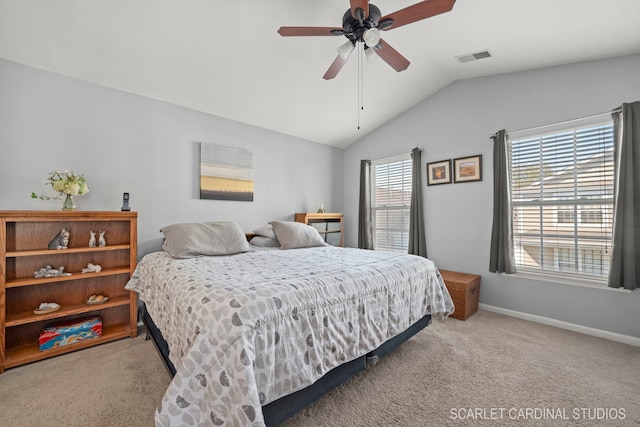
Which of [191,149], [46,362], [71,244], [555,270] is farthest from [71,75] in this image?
[555,270]

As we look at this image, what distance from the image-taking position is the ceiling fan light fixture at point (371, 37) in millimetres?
1801

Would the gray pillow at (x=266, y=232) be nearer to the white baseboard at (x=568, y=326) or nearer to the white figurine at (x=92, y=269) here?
the white figurine at (x=92, y=269)

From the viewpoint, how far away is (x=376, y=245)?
180 inches

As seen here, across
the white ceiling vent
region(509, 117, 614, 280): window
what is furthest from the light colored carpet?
the white ceiling vent

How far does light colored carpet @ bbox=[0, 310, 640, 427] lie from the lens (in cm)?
154

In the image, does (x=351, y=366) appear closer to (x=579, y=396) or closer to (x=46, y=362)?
(x=579, y=396)

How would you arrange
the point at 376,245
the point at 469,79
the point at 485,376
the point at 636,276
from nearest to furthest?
the point at 485,376
the point at 636,276
the point at 469,79
the point at 376,245

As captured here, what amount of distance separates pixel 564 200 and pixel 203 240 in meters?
3.70

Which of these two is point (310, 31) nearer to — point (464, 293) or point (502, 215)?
point (502, 215)

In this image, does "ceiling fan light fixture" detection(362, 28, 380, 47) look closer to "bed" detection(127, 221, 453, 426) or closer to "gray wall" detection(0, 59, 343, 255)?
"bed" detection(127, 221, 453, 426)

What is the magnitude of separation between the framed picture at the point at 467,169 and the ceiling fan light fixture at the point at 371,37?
86.6 inches

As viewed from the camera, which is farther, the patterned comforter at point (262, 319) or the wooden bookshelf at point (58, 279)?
the wooden bookshelf at point (58, 279)

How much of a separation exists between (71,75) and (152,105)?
0.65 metres

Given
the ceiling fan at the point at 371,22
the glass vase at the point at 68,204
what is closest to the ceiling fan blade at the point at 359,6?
the ceiling fan at the point at 371,22
